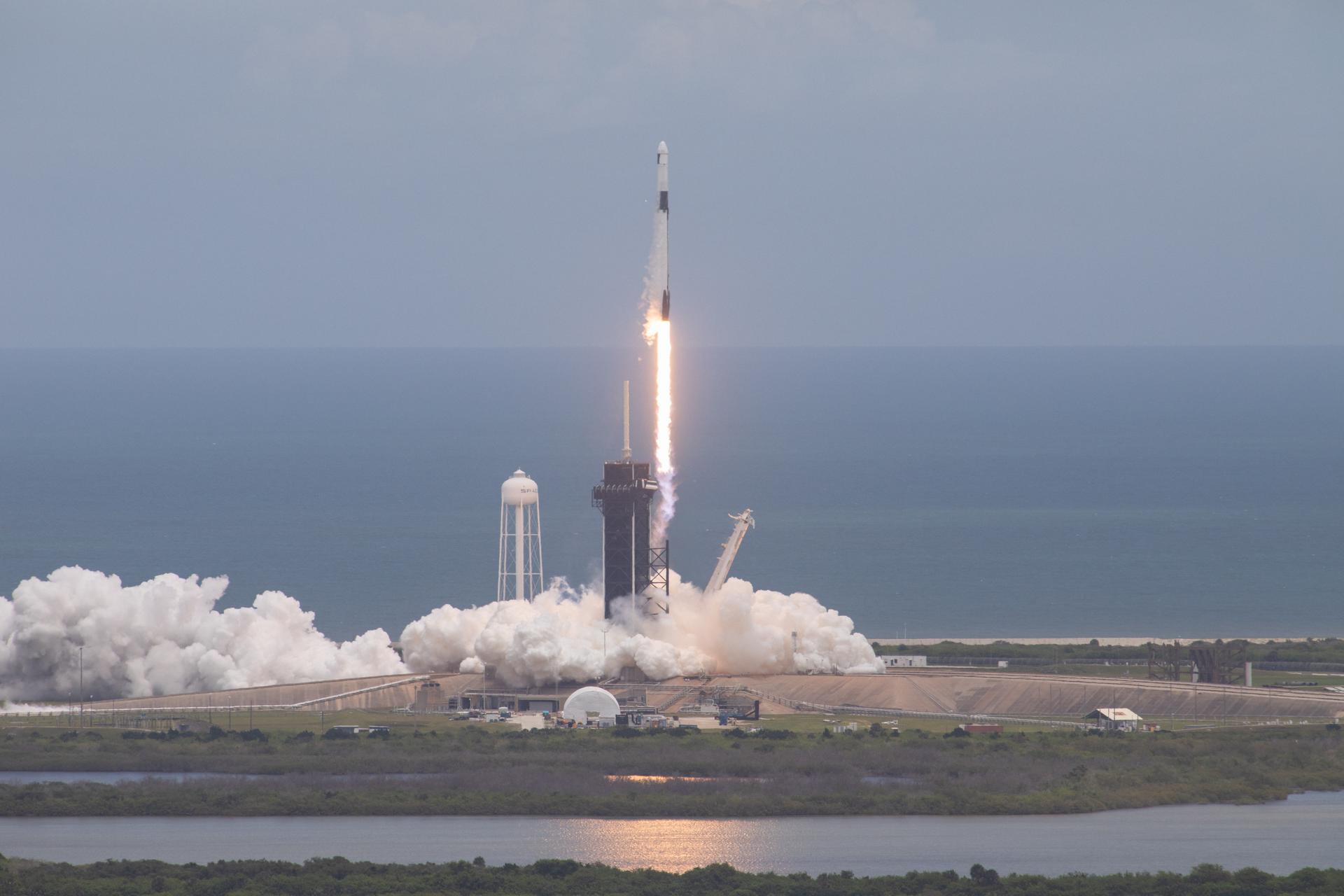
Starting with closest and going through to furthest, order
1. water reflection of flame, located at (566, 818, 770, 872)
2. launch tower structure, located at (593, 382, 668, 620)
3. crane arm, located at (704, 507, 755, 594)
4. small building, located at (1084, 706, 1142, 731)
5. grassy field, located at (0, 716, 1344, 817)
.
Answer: water reflection of flame, located at (566, 818, 770, 872)
grassy field, located at (0, 716, 1344, 817)
small building, located at (1084, 706, 1142, 731)
launch tower structure, located at (593, 382, 668, 620)
crane arm, located at (704, 507, 755, 594)

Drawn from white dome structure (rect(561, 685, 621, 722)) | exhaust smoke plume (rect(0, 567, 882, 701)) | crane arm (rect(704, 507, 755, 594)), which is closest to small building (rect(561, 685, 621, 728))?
white dome structure (rect(561, 685, 621, 722))

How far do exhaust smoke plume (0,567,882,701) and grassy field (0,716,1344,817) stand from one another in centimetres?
783

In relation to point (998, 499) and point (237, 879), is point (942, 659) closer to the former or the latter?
point (237, 879)

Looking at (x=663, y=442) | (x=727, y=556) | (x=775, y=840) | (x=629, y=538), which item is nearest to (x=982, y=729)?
(x=727, y=556)

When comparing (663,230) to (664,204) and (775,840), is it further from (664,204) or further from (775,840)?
(775,840)

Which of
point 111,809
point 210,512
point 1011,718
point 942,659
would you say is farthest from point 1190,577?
point 111,809

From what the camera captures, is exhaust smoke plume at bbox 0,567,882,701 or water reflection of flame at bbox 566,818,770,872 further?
exhaust smoke plume at bbox 0,567,882,701

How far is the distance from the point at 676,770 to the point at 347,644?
2171 centimetres

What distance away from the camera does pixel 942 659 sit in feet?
326

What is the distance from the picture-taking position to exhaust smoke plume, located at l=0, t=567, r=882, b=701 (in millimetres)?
89438

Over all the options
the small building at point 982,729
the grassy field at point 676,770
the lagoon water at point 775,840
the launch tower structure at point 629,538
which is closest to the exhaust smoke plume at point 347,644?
the launch tower structure at point 629,538

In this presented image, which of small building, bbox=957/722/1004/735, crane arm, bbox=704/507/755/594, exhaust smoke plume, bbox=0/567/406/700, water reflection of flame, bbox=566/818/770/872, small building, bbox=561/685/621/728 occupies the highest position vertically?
crane arm, bbox=704/507/755/594

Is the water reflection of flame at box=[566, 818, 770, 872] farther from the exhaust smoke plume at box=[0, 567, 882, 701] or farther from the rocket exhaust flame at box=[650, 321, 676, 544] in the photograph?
the rocket exhaust flame at box=[650, 321, 676, 544]

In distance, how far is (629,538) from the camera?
9050 centimetres
